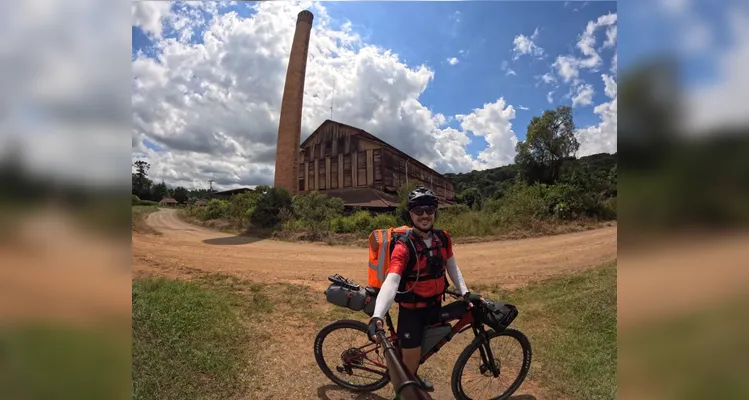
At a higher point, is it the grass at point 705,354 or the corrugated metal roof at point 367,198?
the corrugated metal roof at point 367,198

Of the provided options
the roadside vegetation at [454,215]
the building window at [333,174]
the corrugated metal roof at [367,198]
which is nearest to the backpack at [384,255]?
the roadside vegetation at [454,215]

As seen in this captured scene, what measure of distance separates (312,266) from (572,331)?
8.10 m

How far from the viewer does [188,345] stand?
16.1 ft

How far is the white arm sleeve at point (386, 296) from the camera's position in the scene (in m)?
2.53

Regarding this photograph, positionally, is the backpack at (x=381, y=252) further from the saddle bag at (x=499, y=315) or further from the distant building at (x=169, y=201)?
the distant building at (x=169, y=201)

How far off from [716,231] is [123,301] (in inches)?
80.7

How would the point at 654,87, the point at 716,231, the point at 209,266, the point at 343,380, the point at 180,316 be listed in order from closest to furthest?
the point at 716,231 < the point at 654,87 < the point at 343,380 < the point at 180,316 < the point at 209,266

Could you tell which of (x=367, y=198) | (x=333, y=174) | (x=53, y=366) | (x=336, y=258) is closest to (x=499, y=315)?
(x=53, y=366)

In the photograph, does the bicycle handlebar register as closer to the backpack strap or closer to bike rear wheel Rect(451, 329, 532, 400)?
the backpack strap

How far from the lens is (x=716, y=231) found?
2.84 ft

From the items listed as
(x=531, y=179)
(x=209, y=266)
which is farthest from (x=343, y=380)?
(x=531, y=179)

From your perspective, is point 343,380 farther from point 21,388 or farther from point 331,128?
point 331,128

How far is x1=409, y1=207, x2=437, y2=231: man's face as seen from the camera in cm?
305

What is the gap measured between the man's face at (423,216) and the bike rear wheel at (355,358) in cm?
177
